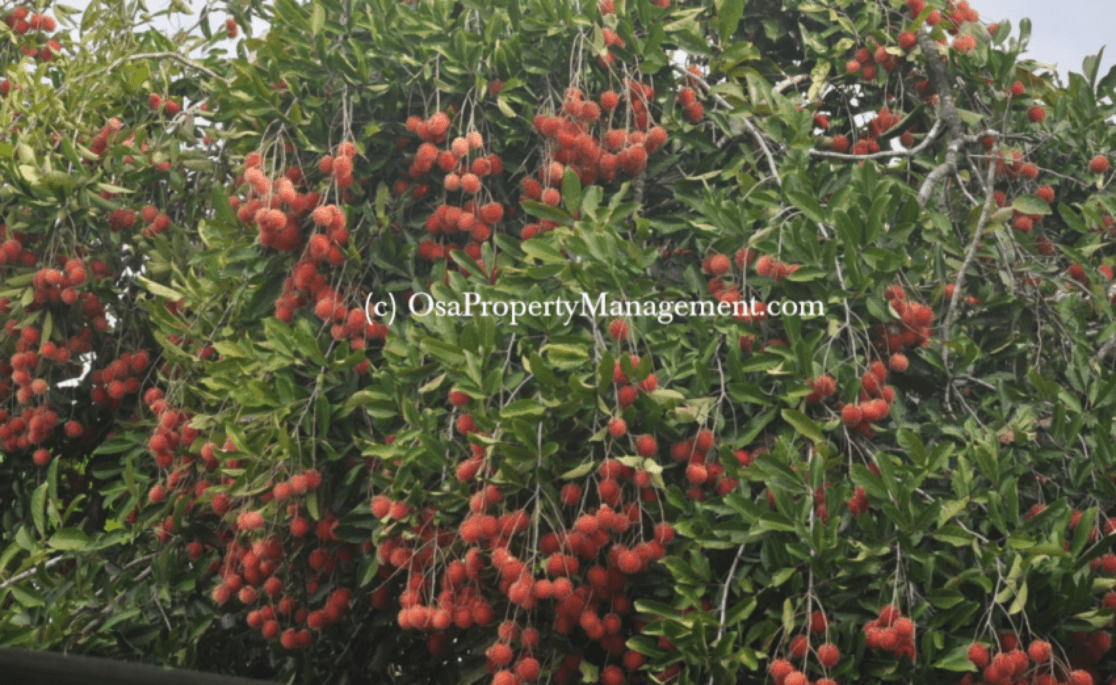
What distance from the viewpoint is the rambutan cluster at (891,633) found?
216 cm

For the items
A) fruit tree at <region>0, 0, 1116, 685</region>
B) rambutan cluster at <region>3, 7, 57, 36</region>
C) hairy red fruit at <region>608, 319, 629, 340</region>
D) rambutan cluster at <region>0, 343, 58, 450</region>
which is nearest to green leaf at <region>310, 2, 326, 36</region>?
fruit tree at <region>0, 0, 1116, 685</region>

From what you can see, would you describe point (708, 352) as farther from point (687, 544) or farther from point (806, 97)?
point (806, 97)

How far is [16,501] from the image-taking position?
4.02 m

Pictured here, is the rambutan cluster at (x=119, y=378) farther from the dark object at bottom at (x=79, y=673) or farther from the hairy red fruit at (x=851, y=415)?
the dark object at bottom at (x=79, y=673)

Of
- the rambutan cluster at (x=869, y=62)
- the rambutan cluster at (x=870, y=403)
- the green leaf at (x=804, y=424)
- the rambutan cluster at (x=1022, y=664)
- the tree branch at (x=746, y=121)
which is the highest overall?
the rambutan cluster at (x=869, y=62)

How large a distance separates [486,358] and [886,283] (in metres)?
0.92

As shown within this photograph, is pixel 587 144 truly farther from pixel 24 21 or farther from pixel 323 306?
pixel 24 21

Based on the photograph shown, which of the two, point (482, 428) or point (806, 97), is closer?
point (482, 428)

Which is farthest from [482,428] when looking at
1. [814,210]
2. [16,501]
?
[16,501]

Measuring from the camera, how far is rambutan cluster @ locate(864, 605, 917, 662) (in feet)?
7.10

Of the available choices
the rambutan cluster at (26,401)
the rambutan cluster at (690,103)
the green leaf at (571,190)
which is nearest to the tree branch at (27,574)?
the rambutan cluster at (26,401)

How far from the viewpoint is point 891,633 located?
2.16 m

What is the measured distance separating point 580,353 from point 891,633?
83 centimetres

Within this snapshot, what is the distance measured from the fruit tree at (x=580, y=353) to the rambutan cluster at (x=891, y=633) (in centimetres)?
1
